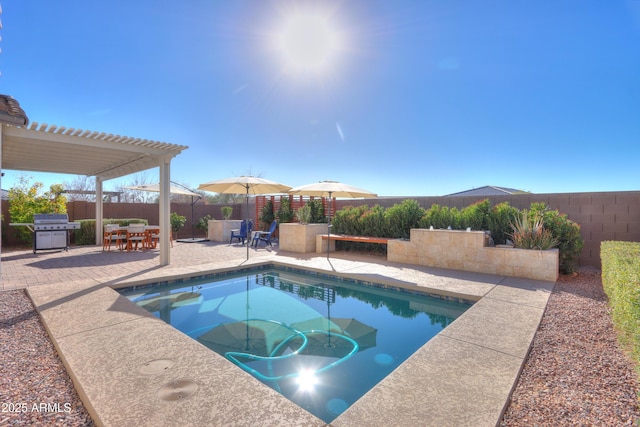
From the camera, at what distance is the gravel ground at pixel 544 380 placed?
200 centimetres

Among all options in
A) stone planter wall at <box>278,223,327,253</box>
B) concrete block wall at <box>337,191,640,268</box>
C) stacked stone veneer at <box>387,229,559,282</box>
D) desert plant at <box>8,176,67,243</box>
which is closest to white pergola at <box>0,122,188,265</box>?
desert plant at <box>8,176,67,243</box>

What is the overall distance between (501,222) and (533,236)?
1.20m

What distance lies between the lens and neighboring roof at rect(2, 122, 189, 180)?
6.32 metres

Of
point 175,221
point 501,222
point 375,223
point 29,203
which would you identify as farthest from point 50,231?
point 501,222

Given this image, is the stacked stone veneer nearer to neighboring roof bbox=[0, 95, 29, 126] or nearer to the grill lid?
neighboring roof bbox=[0, 95, 29, 126]

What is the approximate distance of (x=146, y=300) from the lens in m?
5.27

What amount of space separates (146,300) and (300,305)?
271 centimetres

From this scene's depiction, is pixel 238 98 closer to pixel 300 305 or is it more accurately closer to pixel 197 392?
pixel 300 305

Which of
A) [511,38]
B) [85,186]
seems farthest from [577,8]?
[85,186]

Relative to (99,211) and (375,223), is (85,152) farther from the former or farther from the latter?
(375,223)

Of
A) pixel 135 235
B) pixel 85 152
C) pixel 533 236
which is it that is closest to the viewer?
pixel 533 236

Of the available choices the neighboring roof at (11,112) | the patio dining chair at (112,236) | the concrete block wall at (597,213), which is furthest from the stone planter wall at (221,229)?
the concrete block wall at (597,213)

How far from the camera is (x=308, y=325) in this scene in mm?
4457

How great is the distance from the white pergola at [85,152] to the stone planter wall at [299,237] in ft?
12.6
